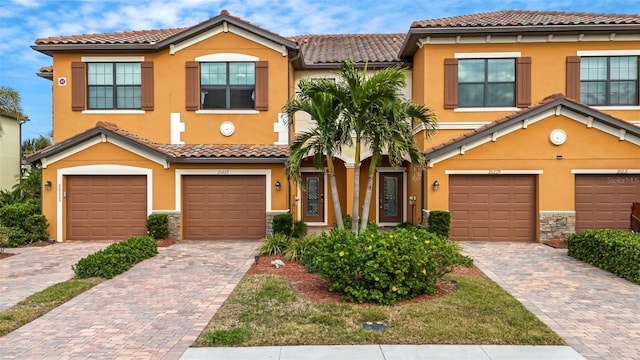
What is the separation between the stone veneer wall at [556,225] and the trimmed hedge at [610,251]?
2.12m

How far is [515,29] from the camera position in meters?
13.7

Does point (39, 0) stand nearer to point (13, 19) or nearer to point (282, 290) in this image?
point (13, 19)

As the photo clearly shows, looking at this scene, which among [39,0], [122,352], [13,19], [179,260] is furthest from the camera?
[13,19]

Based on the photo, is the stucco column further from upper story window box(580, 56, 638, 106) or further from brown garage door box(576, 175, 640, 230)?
upper story window box(580, 56, 638, 106)

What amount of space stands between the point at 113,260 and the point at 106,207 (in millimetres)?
5716

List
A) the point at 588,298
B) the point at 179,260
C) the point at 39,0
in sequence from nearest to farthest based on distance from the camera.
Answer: the point at 588,298 < the point at 179,260 < the point at 39,0

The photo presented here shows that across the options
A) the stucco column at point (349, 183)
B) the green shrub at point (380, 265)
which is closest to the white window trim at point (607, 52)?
the stucco column at point (349, 183)

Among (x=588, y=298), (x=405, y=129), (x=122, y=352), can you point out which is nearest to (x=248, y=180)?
(x=405, y=129)

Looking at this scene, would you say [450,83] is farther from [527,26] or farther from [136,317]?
[136,317]

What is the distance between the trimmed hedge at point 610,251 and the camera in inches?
337

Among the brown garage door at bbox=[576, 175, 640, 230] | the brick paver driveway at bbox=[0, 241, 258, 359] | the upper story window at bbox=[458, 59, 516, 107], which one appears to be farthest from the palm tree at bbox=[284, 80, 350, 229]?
the brown garage door at bbox=[576, 175, 640, 230]

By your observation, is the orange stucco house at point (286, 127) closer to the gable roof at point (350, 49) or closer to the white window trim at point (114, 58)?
the white window trim at point (114, 58)

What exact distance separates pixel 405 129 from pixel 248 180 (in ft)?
22.4

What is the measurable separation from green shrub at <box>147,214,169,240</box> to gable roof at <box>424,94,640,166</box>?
30.2ft
